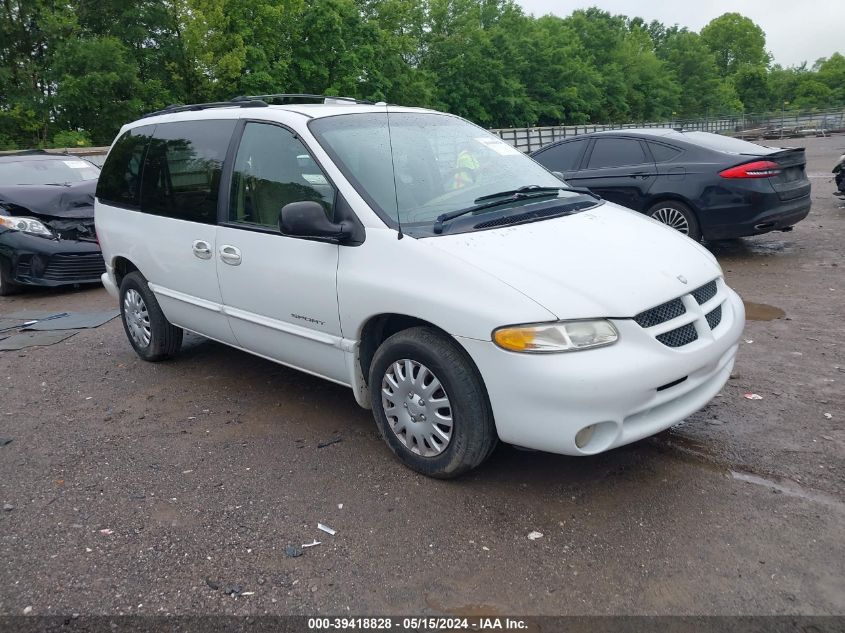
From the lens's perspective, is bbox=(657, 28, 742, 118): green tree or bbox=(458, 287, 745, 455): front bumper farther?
bbox=(657, 28, 742, 118): green tree

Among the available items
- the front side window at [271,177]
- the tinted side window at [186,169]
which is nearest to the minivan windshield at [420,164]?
the front side window at [271,177]

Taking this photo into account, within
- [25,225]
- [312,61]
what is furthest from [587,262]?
[312,61]

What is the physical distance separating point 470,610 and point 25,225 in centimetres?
809

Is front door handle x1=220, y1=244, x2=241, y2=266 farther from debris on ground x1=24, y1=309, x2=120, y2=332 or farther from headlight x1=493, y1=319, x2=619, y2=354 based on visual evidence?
debris on ground x1=24, y1=309, x2=120, y2=332

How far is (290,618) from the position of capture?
277cm

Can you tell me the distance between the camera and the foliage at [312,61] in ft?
96.3

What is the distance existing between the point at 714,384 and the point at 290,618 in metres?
2.37

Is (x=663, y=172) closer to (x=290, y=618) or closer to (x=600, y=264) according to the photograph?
(x=600, y=264)

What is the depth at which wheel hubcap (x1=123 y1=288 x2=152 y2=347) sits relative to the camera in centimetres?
580

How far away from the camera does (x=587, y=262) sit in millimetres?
3490

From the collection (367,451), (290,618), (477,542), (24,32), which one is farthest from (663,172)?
(24,32)

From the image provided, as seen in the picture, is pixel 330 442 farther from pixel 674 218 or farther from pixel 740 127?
pixel 740 127

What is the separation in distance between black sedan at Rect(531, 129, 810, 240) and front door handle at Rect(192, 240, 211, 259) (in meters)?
5.78

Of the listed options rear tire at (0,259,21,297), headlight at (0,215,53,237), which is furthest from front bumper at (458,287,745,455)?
rear tire at (0,259,21,297)
